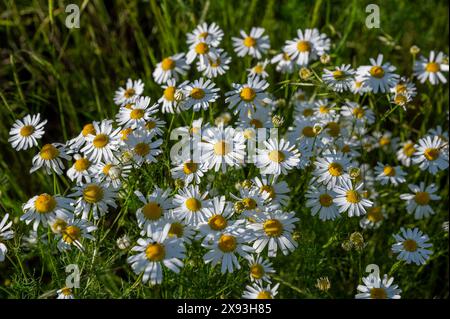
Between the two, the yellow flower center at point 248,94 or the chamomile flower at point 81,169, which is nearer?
the chamomile flower at point 81,169

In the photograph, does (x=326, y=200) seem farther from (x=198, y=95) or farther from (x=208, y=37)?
(x=208, y=37)

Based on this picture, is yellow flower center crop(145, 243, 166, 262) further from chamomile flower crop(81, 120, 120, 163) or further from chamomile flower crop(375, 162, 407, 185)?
chamomile flower crop(375, 162, 407, 185)

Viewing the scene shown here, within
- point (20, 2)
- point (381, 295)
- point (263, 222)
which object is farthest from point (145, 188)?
point (20, 2)

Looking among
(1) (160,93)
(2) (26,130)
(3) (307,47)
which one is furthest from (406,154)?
(2) (26,130)

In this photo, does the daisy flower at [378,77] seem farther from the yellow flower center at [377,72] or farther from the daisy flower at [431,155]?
the daisy flower at [431,155]

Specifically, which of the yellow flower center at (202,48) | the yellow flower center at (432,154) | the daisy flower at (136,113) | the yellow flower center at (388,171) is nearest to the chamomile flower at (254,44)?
the yellow flower center at (202,48)
